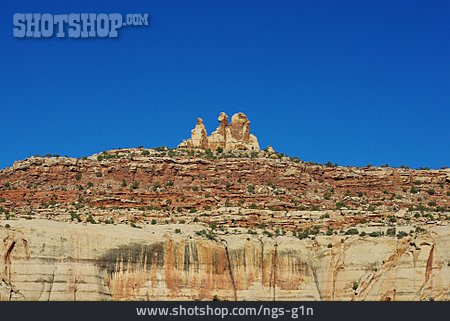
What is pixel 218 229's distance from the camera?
9325 centimetres

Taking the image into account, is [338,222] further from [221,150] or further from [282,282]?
[221,150]

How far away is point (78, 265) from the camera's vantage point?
84625 millimetres

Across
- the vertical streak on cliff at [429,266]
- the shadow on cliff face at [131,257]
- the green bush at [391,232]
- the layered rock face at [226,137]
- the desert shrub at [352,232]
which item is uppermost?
the layered rock face at [226,137]

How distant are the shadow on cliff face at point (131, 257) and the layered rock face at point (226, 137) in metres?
25.2

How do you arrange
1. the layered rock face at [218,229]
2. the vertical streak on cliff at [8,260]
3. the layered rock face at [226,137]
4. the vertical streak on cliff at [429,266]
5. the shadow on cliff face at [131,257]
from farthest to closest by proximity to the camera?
the layered rock face at [226,137] → the vertical streak on cliff at [429,266] → the shadow on cliff face at [131,257] → the layered rock face at [218,229] → the vertical streak on cliff at [8,260]

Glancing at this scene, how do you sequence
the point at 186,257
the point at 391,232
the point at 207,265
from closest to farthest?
the point at 186,257, the point at 207,265, the point at 391,232

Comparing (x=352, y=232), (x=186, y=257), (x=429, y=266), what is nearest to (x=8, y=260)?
(x=186, y=257)

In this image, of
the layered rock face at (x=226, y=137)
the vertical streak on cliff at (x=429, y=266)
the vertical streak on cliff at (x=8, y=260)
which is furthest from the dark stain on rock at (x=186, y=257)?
the layered rock face at (x=226, y=137)

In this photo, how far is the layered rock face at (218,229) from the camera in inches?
3351

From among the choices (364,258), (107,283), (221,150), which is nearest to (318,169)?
(221,150)

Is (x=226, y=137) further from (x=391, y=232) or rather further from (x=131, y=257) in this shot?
(x=131, y=257)

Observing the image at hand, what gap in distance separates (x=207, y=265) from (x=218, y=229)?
5.47m

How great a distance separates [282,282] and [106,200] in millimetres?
15542

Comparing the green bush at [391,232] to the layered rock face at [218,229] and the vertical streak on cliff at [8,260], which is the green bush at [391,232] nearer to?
the layered rock face at [218,229]
